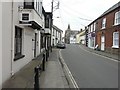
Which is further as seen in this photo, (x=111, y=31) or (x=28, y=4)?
(x=111, y=31)

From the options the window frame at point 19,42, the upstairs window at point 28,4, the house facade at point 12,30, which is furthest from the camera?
the upstairs window at point 28,4

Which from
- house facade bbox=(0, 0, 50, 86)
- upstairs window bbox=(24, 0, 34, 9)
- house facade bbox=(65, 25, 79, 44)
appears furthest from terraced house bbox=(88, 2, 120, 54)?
house facade bbox=(65, 25, 79, 44)

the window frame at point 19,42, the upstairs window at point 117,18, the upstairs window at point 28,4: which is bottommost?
the window frame at point 19,42

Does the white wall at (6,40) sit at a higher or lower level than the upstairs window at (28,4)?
lower

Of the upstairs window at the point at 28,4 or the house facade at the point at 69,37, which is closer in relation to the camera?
the upstairs window at the point at 28,4

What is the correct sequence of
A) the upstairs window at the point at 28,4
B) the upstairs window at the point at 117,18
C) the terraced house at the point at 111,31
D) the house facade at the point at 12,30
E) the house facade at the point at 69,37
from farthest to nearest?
the house facade at the point at 69,37
the terraced house at the point at 111,31
the upstairs window at the point at 117,18
the upstairs window at the point at 28,4
the house facade at the point at 12,30

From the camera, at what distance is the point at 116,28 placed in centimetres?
3045

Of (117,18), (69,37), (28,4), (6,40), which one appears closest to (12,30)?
(6,40)

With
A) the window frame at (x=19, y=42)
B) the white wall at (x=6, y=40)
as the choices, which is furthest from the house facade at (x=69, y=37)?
the white wall at (x=6, y=40)

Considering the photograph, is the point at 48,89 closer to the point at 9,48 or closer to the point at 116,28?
the point at 9,48

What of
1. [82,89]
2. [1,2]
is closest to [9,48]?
[1,2]

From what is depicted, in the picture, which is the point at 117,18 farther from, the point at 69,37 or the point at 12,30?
the point at 69,37

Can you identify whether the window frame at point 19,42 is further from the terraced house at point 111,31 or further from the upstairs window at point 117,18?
the upstairs window at point 117,18

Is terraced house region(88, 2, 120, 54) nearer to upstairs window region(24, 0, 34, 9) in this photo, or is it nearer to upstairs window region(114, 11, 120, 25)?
upstairs window region(114, 11, 120, 25)
